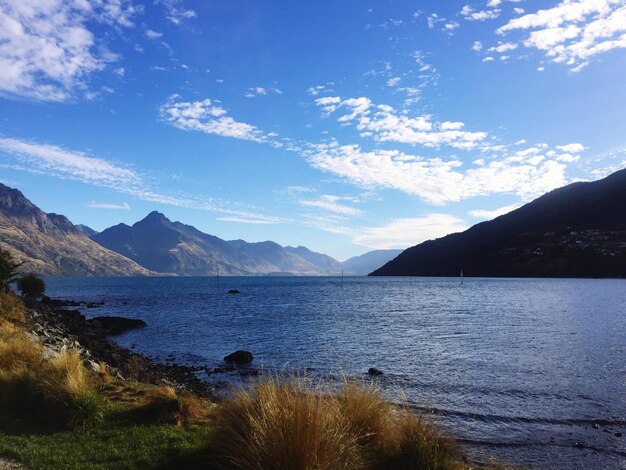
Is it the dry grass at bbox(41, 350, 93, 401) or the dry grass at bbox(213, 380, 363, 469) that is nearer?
the dry grass at bbox(213, 380, 363, 469)

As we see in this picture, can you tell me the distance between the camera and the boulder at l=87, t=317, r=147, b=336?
54266mm

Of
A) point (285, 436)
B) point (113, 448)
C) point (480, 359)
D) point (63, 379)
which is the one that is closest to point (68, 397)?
point (63, 379)

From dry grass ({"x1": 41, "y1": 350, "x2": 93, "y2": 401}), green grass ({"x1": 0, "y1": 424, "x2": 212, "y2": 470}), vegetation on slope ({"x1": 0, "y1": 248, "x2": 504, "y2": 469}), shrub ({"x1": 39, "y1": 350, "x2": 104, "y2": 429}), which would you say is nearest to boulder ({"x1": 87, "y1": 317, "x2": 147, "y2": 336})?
dry grass ({"x1": 41, "y1": 350, "x2": 93, "y2": 401})

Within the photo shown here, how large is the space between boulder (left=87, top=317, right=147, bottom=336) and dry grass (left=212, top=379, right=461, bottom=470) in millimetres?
48988

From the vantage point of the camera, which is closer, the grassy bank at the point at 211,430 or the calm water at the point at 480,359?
the grassy bank at the point at 211,430

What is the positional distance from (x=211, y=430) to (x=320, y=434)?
407cm

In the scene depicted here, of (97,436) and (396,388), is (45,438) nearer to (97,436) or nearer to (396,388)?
(97,436)

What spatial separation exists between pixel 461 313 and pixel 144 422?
62.3 meters

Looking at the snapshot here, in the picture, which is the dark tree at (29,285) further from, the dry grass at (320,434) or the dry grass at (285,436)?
the dry grass at (285,436)

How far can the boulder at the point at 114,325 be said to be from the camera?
54.3m

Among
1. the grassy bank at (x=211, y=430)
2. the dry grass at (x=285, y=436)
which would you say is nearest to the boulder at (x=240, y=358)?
the grassy bank at (x=211, y=430)

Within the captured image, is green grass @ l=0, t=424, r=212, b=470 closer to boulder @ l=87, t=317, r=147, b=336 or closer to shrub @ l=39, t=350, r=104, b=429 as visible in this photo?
shrub @ l=39, t=350, r=104, b=429

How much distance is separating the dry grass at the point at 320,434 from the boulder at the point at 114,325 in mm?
48988

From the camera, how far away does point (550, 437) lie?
680 inches
